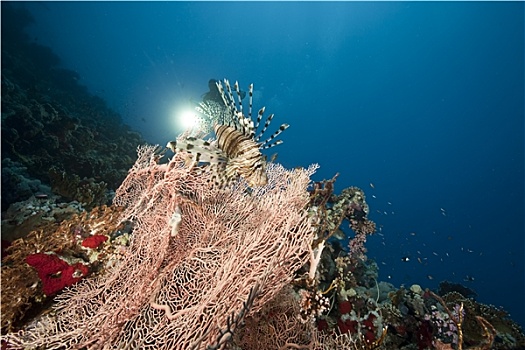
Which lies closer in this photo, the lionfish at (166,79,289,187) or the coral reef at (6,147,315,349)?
the coral reef at (6,147,315,349)

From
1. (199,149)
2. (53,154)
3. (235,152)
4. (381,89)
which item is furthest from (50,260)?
(381,89)

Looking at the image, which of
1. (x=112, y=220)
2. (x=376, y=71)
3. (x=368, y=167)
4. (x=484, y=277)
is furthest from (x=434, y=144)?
(x=112, y=220)

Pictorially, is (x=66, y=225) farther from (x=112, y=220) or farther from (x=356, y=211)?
(x=356, y=211)

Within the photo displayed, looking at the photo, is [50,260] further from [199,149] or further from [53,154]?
[53,154]

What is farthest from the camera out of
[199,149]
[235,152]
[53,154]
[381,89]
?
[381,89]

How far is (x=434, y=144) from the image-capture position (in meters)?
84.9

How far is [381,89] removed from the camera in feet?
302

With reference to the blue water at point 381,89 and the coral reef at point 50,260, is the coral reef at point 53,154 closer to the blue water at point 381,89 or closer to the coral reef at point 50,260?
the coral reef at point 50,260

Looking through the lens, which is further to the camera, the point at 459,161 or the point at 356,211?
the point at 459,161

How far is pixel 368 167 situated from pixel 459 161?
25.0 m

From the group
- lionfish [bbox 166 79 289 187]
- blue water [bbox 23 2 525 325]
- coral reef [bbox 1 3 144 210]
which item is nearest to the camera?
lionfish [bbox 166 79 289 187]

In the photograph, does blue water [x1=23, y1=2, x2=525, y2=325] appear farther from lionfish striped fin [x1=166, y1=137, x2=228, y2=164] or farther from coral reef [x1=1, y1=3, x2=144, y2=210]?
lionfish striped fin [x1=166, y1=137, x2=228, y2=164]

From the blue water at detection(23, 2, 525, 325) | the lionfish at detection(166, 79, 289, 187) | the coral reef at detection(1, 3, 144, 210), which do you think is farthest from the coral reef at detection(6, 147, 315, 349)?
the blue water at detection(23, 2, 525, 325)

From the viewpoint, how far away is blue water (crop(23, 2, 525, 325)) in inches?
2511
